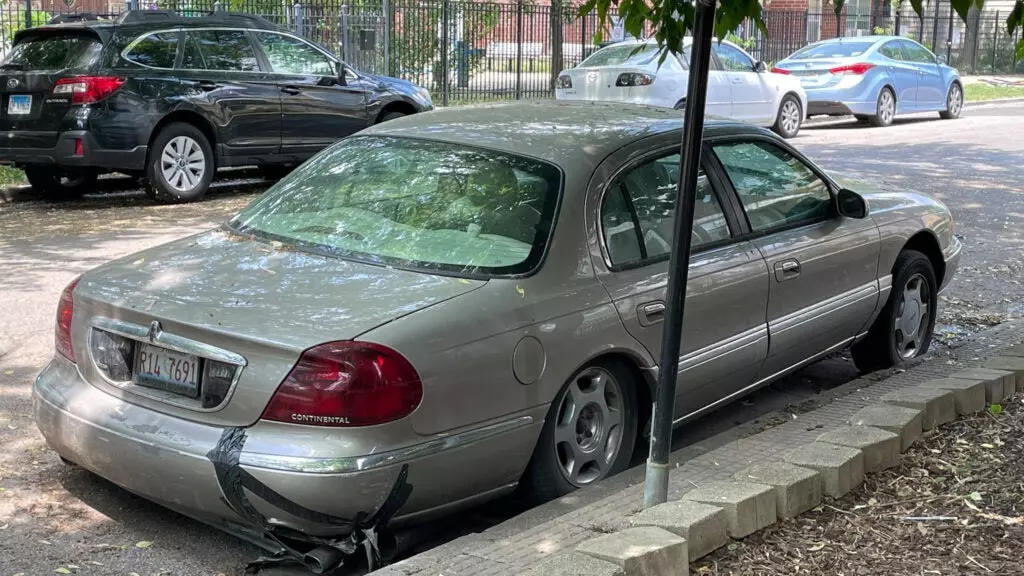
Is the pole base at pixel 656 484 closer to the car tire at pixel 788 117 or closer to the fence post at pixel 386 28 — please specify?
the car tire at pixel 788 117

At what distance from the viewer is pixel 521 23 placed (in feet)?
82.3

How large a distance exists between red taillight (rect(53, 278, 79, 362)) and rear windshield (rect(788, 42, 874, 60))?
18.8m

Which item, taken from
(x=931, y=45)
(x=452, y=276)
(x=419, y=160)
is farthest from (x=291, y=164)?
(x=931, y=45)

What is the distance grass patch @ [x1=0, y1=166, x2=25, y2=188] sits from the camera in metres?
13.0

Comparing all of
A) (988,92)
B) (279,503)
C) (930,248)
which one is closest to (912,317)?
(930,248)

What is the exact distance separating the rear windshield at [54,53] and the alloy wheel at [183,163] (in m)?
1.10

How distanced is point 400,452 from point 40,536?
1425 mm

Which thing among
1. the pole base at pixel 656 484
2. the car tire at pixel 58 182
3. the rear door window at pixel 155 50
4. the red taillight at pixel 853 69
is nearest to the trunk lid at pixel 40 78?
the rear door window at pixel 155 50

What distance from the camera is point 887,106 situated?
21.5m

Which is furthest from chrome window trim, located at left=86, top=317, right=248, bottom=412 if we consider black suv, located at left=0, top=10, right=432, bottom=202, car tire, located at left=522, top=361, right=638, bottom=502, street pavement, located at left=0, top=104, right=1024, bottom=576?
black suv, located at left=0, top=10, right=432, bottom=202

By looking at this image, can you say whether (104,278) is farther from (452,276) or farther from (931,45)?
Answer: (931,45)

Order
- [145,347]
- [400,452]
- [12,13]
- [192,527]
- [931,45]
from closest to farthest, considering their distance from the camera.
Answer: [400,452] < [145,347] < [192,527] < [12,13] < [931,45]

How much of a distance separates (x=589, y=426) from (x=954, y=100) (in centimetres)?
2074

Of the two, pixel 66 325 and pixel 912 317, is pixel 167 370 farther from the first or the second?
pixel 912 317
